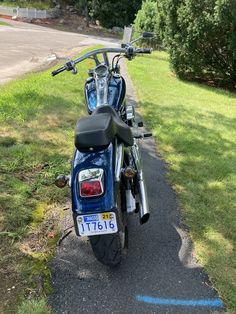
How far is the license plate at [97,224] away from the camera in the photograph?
112 inches

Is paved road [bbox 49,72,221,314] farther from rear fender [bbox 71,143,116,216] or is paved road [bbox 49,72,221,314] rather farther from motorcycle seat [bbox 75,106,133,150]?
motorcycle seat [bbox 75,106,133,150]

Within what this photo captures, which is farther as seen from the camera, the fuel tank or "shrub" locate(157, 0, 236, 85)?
"shrub" locate(157, 0, 236, 85)

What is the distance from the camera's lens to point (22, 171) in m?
4.97

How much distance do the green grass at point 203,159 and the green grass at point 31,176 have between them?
1.46 m

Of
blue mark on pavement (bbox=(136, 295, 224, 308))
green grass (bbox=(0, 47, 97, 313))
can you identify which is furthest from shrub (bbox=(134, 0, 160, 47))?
blue mark on pavement (bbox=(136, 295, 224, 308))

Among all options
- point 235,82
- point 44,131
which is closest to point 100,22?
point 235,82

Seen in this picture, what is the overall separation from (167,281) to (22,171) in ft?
8.44

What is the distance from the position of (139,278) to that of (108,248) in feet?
1.31

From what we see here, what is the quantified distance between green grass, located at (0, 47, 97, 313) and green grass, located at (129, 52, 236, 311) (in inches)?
57.5

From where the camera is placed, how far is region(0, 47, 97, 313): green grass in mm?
3217

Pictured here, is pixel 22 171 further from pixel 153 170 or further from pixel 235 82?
pixel 235 82

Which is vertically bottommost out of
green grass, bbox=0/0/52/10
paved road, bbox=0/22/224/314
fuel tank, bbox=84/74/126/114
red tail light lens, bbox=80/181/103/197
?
green grass, bbox=0/0/52/10

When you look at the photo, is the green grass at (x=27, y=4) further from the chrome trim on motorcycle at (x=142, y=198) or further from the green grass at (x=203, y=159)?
the chrome trim on motorcycle at (x=142, y=198)

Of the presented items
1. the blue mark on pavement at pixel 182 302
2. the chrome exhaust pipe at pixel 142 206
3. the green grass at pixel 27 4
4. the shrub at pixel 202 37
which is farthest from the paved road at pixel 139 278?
the green grass at pixel 27 4
